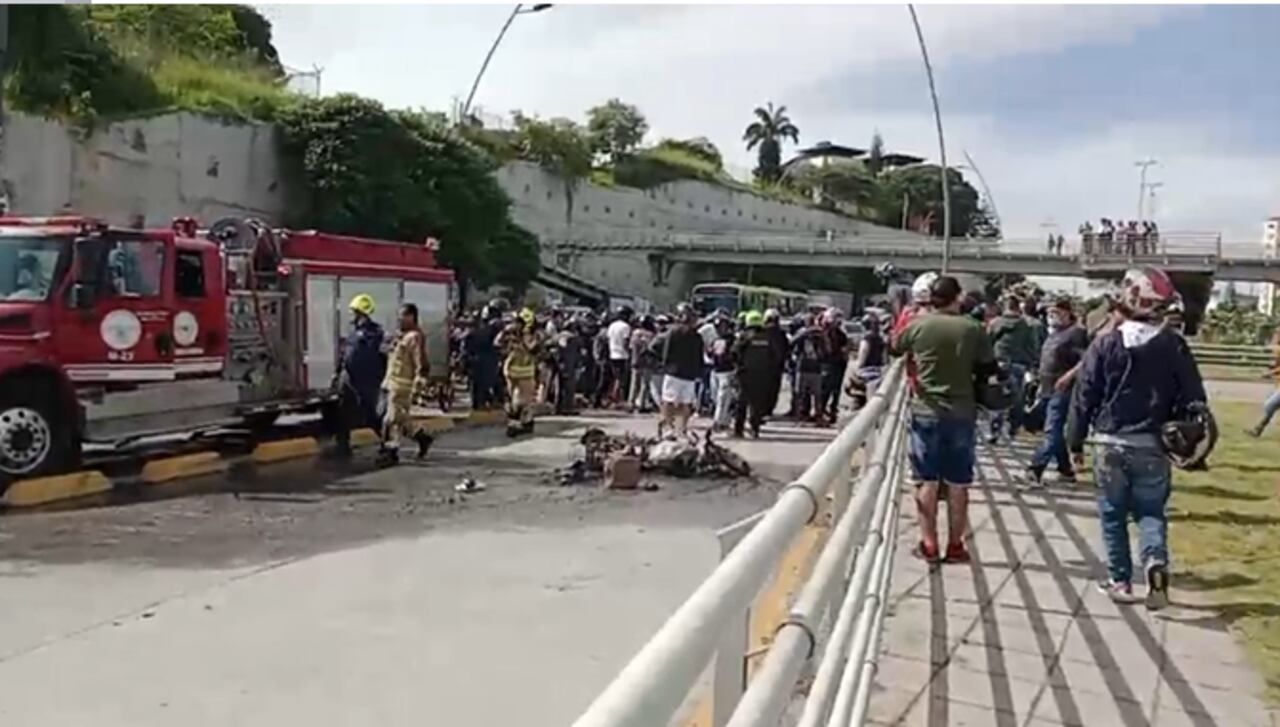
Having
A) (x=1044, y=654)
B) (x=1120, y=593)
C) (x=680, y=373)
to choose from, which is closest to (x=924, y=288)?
(x=1120, y=593)

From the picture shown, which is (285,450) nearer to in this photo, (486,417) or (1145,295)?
(486,417)

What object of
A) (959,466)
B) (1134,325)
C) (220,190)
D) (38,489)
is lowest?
(38,489)

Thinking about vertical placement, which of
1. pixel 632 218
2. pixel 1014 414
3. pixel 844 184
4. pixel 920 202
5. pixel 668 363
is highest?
pixel 844 184

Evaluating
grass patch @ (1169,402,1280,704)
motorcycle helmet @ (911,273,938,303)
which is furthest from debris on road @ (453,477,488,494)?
grass patch @ (1169,402,1280,704)

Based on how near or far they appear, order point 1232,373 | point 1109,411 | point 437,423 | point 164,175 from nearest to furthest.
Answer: point 1109,411 → point 437,423 → point 164,175 → point 1232,373

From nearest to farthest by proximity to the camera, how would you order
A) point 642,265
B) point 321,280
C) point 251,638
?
point 251,638 < point 321,280 < point 642,265

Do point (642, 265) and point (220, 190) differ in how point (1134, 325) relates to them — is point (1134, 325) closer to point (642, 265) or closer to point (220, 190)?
point (220, 190)

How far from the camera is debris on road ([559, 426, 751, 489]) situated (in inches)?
535

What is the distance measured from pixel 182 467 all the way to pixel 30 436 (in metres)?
1.99

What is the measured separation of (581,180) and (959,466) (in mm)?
64869

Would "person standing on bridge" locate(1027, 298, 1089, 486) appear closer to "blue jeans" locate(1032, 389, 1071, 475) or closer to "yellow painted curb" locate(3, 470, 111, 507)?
"blue jeans" locate(1032, 389, 1071, 475)

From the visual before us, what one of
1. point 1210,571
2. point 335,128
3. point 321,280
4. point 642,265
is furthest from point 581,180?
→ point 1210,571

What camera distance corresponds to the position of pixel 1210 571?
7809 millimetres

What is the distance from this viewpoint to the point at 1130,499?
6906 mm
